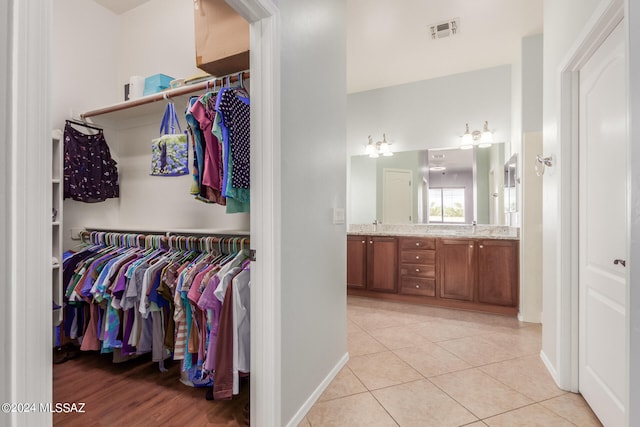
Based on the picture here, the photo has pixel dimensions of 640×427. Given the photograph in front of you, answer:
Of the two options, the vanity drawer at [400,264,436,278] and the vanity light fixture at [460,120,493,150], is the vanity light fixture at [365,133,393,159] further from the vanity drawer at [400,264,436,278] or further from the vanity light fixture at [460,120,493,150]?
the vanity drawer at [400,264,436,278]

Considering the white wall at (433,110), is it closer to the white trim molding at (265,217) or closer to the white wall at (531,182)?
the white wall at (531,182)

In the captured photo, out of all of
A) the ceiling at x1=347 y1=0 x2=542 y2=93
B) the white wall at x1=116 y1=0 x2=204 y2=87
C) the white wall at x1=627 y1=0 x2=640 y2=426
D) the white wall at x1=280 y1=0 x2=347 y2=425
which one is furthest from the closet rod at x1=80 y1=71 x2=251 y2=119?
the white wall at x1=627 y1=0 x2=640 y2=426

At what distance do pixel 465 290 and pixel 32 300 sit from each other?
3754mm

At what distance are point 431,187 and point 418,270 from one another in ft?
3.93

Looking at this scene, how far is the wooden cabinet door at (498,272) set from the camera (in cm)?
333

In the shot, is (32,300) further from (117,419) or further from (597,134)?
(597,134)

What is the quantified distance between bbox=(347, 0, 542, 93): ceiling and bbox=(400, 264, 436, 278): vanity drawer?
2467 mm

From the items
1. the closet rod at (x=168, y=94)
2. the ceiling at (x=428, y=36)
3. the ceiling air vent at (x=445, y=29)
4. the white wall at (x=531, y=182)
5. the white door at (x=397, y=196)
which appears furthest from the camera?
the white door at (x=397, y=196)

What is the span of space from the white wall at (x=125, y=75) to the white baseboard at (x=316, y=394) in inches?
57.1

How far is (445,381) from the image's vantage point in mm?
2051

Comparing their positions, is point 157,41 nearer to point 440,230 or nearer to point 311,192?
point 311,192

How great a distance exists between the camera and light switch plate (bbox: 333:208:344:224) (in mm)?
2077

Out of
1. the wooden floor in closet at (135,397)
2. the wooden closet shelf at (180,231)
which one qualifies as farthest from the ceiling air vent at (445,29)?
the wooden floor in closet at (135,397)

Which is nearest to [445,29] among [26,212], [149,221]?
[149,221]
